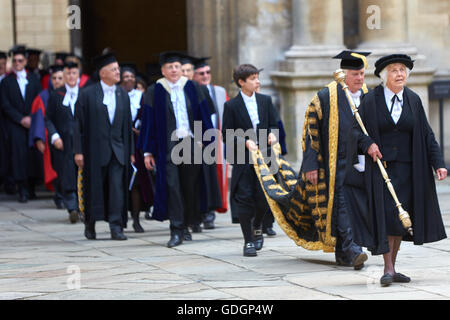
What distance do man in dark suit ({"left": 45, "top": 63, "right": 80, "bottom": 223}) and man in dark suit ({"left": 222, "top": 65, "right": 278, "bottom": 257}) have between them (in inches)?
146

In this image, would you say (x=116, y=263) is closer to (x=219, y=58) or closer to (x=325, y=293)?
(x=325, y=293)

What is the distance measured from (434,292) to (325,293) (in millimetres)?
706

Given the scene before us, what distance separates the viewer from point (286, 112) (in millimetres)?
15805

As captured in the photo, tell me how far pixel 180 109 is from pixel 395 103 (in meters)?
3.30

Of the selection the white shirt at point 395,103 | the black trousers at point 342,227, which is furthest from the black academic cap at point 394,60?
the black trousers at point 342,227

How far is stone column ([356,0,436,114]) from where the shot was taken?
617 inches

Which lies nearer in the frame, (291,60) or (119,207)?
(119,207)

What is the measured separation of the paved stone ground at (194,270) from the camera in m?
7.74

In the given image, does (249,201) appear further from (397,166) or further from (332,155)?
(397,166)

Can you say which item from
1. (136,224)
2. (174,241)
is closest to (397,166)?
(174,241)

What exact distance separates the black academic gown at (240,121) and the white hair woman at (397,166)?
6.98ft
